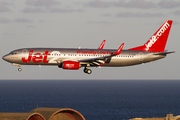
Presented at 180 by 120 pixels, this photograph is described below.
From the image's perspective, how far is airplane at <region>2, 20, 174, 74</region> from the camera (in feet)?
218

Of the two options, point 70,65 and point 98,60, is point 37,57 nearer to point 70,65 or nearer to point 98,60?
point 70,65

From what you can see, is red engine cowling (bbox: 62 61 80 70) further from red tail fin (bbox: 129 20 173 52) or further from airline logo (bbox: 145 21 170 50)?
airline logo (bbox: 145 21 170 50)

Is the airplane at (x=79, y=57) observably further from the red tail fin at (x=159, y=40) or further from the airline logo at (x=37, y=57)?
the red tail fin at (x=159, y=40)

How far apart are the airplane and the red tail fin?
12.9 ft

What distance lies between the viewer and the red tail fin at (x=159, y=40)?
257ft

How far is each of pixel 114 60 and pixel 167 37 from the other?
61.9 feet

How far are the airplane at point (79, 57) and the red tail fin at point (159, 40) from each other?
3.93 meters

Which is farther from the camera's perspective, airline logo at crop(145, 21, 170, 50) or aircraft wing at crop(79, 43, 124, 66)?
airline logo at crop(145, 21, 170, 50)

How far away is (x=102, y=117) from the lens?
631 ft

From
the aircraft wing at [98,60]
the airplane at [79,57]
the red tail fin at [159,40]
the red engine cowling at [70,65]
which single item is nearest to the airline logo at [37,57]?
the airplane at [79,57]

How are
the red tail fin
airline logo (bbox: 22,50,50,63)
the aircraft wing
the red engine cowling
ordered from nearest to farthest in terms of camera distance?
the red engine cowling, the aircraft wing, airline logo (bbox: 22,50,50,63), the red tail fin

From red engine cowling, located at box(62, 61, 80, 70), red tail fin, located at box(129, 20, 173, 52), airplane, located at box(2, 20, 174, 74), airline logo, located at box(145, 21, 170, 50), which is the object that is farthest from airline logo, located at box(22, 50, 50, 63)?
airline logo, located at box(145, 21, 170, 50)

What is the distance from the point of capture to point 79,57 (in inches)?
2680

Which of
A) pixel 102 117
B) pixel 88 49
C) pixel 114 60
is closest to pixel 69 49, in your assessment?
pixel 88 49
